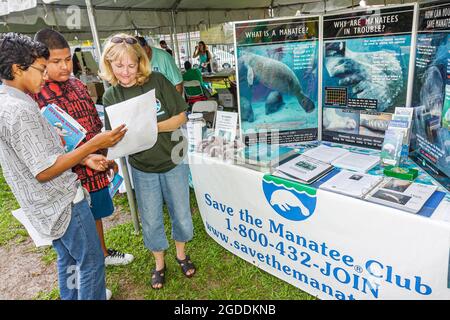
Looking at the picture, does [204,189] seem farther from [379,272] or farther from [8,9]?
[8,9]

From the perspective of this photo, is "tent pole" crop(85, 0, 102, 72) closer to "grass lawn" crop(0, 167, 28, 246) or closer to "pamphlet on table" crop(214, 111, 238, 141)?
"pamphlet on table" crop(214, 111, 238, 141)

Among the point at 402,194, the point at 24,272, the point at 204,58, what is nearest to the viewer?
the point at 402,194

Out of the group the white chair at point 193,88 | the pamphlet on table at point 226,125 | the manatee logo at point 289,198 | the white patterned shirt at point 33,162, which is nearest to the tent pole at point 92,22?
the pamphlet on table at point 226,125

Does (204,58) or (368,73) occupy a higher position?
(204,58)

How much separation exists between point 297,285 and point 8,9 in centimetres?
259

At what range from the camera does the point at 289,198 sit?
1710 millimetres

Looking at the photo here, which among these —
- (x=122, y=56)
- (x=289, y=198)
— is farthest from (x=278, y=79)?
(x=122, y=56)

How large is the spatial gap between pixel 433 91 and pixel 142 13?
5.73 metres

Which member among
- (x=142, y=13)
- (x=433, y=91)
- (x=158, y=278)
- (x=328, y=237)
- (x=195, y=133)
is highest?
(x=142, y=13)

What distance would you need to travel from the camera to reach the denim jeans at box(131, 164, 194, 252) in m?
1.84

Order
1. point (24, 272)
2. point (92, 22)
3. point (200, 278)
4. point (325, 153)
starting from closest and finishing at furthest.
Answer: point (325, 153) < point (200, 278) < point (92, 22) < point (24, 272)

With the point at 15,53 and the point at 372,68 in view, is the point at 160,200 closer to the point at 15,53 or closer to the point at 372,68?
the point at 15,53

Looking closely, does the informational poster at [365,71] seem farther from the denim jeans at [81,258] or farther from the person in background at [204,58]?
the person in background at [204,58]

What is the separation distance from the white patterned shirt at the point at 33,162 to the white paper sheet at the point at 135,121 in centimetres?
26
